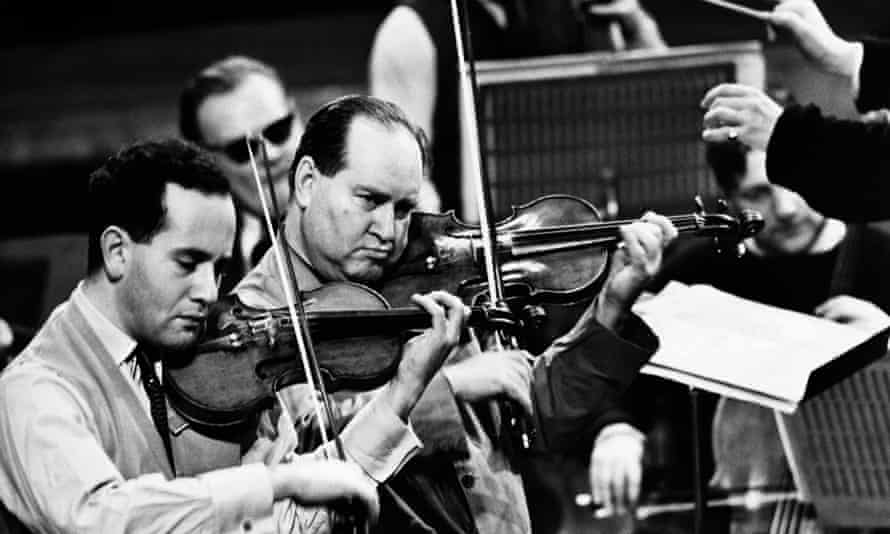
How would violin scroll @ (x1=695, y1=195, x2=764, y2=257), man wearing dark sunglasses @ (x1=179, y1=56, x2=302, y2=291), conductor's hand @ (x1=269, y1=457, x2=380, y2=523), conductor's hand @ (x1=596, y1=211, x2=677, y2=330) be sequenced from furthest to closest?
man wearing dark sunglasses @ (x1=179, y1=56, x2=302, y2=291)
violin scroll @ (x1=695, y1=195, x2=764, y2=257)
conductor's hand @ (x1=596, y1=211, x2=677, y2=330)
conductor's hand @ (x1=269, y1=457, x2=380, y2=523)

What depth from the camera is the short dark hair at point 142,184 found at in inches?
→ 88.3

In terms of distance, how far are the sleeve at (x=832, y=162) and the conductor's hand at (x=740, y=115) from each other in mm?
20

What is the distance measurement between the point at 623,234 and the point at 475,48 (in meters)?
1.42

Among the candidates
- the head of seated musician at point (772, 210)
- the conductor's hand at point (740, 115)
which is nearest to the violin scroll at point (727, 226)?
the conductor's hand at point (740, 115)

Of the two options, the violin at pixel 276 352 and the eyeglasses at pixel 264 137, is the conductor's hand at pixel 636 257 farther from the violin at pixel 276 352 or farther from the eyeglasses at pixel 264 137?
the eyeglasses at pixel 264 137

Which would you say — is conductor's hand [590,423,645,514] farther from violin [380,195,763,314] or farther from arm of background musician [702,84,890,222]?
violin [380,195,763,314]

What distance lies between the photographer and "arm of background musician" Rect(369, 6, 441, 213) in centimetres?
373

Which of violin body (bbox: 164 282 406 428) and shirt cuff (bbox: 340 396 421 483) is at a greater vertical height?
violin body (bbox: 164 282 406 428)

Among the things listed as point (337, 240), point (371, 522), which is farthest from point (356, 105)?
point (371, 522)

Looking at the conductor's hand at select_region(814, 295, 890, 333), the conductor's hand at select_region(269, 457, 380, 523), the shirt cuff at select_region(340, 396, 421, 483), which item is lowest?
the conductor's hand at select_region(814, 295, 890, 333)

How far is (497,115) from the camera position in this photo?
11.0 feet

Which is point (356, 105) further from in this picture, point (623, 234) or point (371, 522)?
point (371, 522)

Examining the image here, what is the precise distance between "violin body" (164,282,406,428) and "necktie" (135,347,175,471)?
0.07 ft

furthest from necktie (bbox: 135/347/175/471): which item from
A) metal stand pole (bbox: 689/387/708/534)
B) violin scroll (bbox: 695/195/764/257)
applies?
metal stand pole (bbox: 689/387/708/534)
